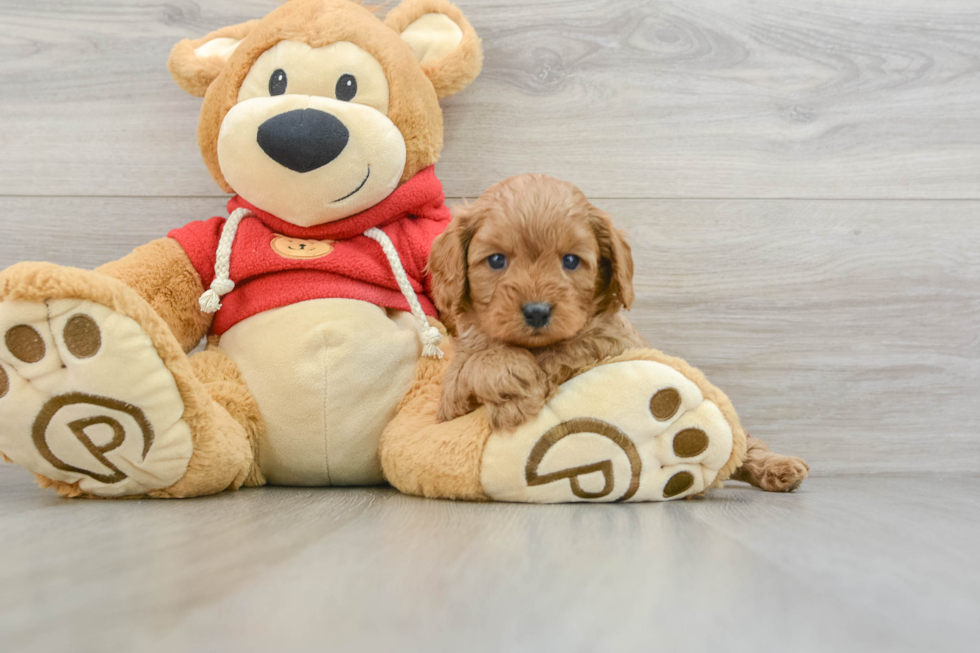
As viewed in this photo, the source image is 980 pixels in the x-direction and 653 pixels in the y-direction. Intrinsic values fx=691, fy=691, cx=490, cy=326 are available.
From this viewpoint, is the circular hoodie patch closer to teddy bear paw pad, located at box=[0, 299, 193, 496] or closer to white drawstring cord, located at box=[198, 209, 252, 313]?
white drawstring cord, located at box=[198, 209, 252, 313]

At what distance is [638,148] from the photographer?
1.39m

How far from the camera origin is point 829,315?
1393mm

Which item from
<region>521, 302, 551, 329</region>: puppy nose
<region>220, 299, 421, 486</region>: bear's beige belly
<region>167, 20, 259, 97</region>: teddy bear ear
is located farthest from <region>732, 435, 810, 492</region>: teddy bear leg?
<region>167, 20, 259, 97</region>: teddy bear ear

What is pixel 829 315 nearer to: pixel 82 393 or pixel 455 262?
pixel 455 262

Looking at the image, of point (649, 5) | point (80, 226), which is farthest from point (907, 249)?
point (80, 226)

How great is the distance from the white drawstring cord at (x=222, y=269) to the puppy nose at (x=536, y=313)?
0.53 metres

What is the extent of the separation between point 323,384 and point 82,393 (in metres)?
0.31

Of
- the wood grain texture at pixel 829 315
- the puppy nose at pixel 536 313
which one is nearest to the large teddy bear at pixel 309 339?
the puppy nose at pixel 536 313

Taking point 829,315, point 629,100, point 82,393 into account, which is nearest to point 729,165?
point 629,100

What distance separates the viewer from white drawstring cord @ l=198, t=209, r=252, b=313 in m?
1.09

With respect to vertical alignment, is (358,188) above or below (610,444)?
above

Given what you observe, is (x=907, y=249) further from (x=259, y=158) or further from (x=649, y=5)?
(x=259, y=158)

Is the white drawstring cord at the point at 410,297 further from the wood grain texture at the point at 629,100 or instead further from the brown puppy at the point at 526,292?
the wood grain texture at the point at 629,100

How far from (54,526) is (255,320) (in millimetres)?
417
